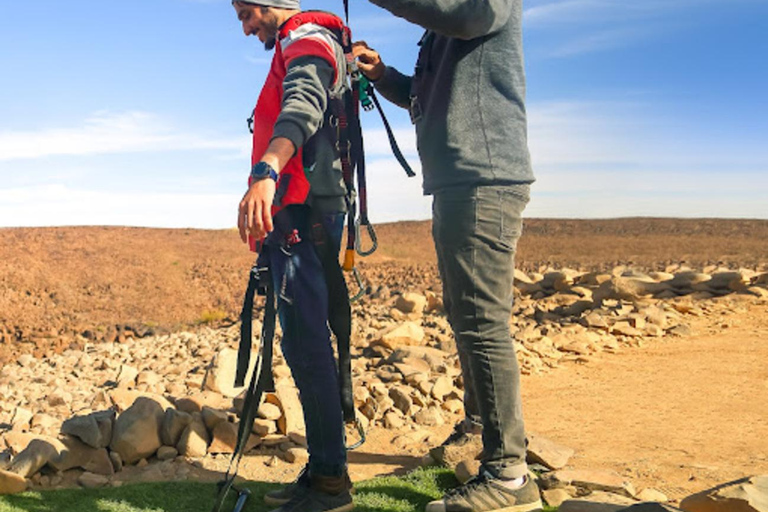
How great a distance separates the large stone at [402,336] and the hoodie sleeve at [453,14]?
5.13 m

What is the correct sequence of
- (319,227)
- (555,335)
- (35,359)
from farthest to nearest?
1. (35,359)
2. (555,335)
3. (319,227)

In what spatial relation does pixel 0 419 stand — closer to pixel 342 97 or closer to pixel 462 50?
pixel 342 97

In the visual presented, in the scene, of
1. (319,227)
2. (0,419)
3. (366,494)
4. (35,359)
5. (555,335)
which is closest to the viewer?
(319,227)

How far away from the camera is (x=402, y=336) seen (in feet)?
25.8

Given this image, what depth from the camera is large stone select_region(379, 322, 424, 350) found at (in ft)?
25.2

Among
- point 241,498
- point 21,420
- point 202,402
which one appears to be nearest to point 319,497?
point 241,498

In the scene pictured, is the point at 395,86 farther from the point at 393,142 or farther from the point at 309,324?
the point at 309,324

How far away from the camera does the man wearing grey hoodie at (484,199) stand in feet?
9.43

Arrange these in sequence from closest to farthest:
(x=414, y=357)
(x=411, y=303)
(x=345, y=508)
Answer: (x=345, y=508) → (x=414, y=357) → (x=411, y=303)

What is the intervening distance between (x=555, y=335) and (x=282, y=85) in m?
5.97

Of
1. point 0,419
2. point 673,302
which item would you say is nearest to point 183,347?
point 0,419

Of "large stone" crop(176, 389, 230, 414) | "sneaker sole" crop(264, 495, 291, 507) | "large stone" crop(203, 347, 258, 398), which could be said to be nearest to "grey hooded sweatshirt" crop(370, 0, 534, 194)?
"sneaker sole" crop(264, 495, 291, 507)

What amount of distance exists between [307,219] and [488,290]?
75 cm

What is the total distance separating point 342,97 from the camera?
316 cm
